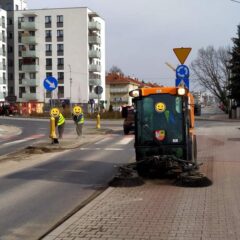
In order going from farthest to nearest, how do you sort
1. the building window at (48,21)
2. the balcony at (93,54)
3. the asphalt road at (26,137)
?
1. the building window at (48,21)
2. the balcony at (93,54)
3. the asphalt road at (26,137)

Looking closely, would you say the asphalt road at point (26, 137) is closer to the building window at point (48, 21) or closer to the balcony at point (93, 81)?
the balcony at point (93, 81)

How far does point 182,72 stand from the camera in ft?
55.2

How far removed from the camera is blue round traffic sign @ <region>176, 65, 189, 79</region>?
16.7 meters

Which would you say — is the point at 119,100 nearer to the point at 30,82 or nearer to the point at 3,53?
the point at 30,82

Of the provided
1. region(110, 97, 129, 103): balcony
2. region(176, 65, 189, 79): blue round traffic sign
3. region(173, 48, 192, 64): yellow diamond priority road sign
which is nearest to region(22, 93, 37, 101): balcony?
region(110, 97, 129, 103): balcony

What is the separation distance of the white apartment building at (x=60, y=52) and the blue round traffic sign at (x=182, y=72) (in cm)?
8465

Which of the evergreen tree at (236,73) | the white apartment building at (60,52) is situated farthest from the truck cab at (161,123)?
the white apartment building at (60,52)

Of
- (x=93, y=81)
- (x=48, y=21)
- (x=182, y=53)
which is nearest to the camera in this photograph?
(x=182, y=53)

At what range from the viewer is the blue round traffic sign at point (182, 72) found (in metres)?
16.7

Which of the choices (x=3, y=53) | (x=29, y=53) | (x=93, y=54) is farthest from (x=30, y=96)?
(x=93, y=54)

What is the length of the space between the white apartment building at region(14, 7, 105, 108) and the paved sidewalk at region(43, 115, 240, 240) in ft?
299

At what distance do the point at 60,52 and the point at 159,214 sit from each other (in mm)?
97201

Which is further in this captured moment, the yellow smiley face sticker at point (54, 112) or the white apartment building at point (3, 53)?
the white apartment building at point (3, 53)

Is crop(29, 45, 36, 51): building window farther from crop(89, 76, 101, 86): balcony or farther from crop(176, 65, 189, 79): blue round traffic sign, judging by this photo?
crop(176, 65, 189, 79): blue round traffic sign
